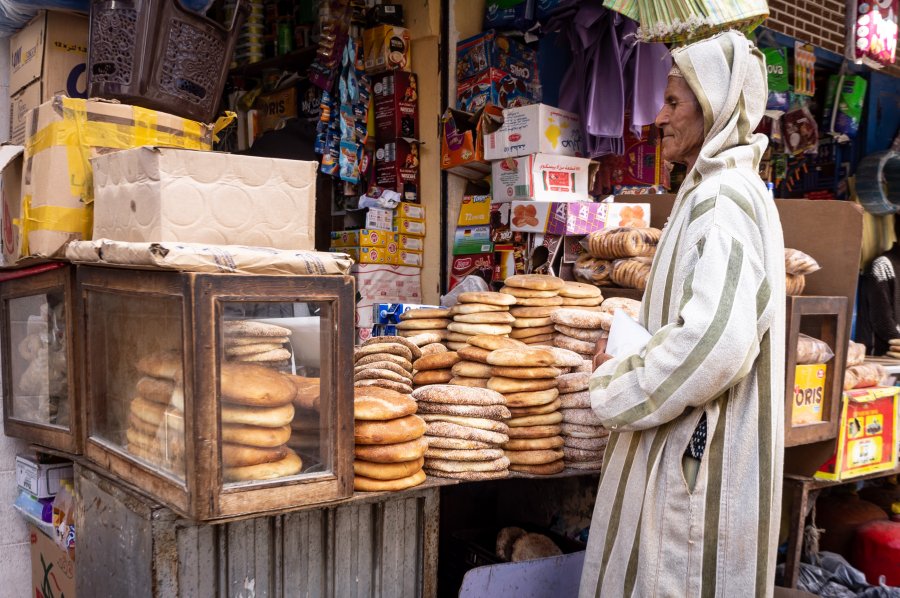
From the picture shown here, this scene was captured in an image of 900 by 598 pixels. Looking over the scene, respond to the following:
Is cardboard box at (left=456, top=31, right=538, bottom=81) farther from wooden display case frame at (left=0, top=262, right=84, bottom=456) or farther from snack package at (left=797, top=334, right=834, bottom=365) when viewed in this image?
wooden display case frame at (left=0, top=262, right=84, bottom=456)

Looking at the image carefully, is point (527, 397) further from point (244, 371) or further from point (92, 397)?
point (92, 397)

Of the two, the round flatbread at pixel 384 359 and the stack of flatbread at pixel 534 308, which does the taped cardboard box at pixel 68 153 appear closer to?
the round flatbread at pixel 384 359

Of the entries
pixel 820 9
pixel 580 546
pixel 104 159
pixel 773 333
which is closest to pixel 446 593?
pixel 580 546

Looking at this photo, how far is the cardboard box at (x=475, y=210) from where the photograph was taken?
516 cm

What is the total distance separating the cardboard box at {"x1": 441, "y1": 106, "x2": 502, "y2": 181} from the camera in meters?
5.08

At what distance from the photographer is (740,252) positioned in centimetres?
185

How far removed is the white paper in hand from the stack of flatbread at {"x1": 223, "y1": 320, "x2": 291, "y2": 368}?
37.7 inches

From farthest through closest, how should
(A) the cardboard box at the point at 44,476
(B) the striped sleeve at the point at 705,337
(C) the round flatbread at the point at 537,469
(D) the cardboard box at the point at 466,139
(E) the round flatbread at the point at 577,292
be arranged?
(D) the cardboard box at the point at 466,139 < (E) the round flatbread at the point at 577,292 < (A) the cardboard box at the point at 44,476 < (C) the round flatbread at the point at 537,469 < (B) the striped sleeve at the point at 705,337

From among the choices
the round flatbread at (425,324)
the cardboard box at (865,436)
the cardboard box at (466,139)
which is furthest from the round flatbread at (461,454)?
the cardboard box at (466,139)

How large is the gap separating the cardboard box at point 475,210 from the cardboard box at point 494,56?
90 centimetres

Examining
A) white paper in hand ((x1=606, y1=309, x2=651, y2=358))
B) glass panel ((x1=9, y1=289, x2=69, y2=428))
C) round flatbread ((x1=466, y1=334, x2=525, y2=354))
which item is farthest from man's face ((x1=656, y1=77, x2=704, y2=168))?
glass panel ((x1=9, y1=289, x2=69, y2=428))

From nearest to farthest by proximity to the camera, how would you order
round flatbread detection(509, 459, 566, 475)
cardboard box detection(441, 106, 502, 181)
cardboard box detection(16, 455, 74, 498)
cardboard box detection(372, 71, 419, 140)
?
1. round flatbread detection(509, 459, 566, 475)
2. cardboard box detection(16, 455, 74, 498)
3. cardboard box detection(441, 106, 502, 181)
4. cardboard box detection(372, 71, 419, 140)

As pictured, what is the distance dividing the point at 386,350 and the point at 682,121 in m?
1.37

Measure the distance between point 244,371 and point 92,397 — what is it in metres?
0.82
